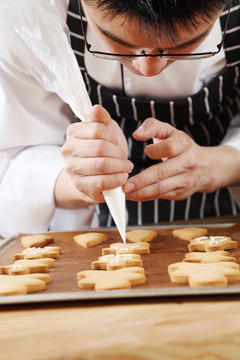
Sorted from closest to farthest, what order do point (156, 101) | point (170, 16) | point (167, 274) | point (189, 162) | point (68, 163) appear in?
1. point (170, 16)
2. point (167, 274)
3. point (68, 163)
4. point (189, 162)
5. point (156, 101)

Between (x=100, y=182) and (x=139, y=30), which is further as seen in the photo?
(x=100, y=182)

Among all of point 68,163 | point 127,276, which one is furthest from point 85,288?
point 68,163

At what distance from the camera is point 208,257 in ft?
3.57

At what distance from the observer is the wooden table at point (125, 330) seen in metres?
0.73

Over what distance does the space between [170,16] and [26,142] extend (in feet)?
2.97

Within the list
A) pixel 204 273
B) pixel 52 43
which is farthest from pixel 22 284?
pixel 52 43

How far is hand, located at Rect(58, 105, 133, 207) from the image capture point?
1.20 meters

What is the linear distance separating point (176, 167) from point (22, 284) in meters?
0.60

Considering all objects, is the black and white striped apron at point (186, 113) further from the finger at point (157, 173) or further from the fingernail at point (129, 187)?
the fingernail at point (129, 187)

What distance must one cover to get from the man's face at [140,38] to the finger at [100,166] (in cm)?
22

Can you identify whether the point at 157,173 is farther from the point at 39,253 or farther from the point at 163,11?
the point at 163,11

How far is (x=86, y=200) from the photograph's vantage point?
4.76 ft

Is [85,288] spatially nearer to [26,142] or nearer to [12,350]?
[12,350]

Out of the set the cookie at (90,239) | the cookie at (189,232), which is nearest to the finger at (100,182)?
the cookie at (90,239)
